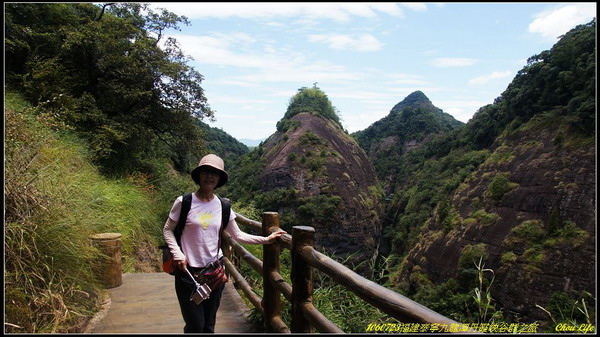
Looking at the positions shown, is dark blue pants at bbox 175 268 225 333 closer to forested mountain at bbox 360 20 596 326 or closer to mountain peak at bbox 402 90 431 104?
forested mountain at bbox 360 20 596 326

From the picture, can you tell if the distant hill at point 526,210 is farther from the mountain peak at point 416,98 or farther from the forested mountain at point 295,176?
the mountain peak at point 416,98

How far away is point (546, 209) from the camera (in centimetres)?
3067

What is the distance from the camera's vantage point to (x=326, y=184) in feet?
172

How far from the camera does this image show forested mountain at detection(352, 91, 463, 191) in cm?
8394

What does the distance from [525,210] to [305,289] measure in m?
34.7

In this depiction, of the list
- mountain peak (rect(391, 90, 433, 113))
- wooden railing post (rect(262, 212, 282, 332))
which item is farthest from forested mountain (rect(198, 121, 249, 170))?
wooden railing post (rect(262, 212, 282, 332))

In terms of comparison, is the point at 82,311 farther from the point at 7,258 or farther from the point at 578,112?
the point at 578,112

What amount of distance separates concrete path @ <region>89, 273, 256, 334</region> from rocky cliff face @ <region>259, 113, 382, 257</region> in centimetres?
4067

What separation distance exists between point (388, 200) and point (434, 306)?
140ft

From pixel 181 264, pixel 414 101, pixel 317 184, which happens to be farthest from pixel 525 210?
pixel 414 101

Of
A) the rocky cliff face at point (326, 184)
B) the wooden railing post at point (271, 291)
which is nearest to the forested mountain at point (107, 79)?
the wooden railing post at point (271, 291)

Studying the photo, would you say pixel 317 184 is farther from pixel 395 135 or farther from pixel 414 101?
pixel 414 101

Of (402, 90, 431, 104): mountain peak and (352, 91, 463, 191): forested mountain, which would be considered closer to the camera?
(352, 91, 463, 191): forested mountain

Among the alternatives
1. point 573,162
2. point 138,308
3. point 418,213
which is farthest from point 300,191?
point 138,308
